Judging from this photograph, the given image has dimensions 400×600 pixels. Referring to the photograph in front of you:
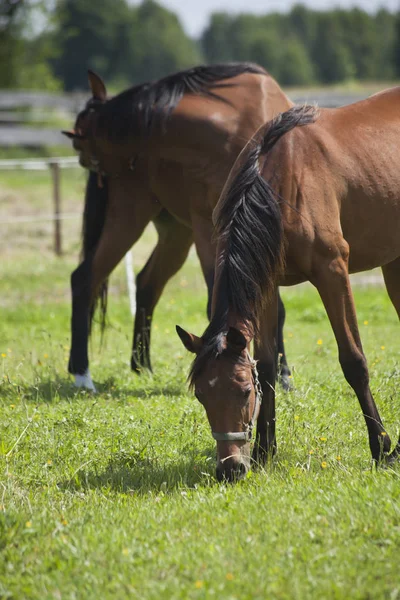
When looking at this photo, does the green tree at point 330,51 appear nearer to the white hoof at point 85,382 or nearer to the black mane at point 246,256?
the white hoof at point 85,382

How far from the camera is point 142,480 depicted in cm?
422

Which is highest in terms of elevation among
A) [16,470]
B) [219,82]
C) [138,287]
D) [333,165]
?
[219,82]

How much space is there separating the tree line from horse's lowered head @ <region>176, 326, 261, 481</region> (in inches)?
2533

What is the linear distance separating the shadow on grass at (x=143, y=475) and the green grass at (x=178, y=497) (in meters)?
0.01

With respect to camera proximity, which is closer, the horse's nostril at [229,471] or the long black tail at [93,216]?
the horse's nostril at [229,471]

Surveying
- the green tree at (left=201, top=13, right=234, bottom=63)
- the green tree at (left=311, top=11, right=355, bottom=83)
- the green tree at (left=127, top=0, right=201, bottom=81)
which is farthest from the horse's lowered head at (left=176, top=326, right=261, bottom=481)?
the green tree at (left=201, top=13, right=234, bottom=63)

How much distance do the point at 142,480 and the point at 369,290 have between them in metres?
6.91

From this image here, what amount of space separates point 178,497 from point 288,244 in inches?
53.2

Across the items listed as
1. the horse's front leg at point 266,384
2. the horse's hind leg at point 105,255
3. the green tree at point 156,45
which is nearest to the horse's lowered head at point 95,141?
the horse's hind leg at point 105,255

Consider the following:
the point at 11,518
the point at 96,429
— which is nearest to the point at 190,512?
the point at 11,518

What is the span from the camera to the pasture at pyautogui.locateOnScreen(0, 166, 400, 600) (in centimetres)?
296

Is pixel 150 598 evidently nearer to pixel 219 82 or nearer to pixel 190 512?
pixel 190 512

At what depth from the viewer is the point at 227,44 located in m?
105

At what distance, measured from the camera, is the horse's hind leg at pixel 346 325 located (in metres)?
4.13
